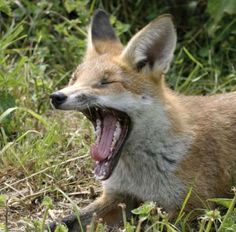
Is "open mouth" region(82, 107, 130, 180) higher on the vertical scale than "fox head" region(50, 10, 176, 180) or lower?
lower

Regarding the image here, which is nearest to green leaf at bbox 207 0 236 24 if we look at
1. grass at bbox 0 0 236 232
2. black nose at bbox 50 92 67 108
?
grass at bbox 0 0 236 232

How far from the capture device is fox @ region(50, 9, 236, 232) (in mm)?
4969

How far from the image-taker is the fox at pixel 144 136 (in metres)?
4.97

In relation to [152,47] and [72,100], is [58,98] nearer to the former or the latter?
[72,100]

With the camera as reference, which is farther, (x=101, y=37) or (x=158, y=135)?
(x=101, y=37)

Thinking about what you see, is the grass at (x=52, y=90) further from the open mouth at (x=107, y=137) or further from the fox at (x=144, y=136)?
the open mouth at (x=107, y=137)

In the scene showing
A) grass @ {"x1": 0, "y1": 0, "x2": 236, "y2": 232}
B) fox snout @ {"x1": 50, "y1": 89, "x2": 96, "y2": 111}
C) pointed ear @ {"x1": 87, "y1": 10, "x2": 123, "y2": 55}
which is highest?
pointed ear @ {"x1": 87, "y1": 10, "x2": 123, "y2": 55}

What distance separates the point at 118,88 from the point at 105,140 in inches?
13.5

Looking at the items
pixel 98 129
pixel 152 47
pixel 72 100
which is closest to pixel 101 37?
pixel 152 47

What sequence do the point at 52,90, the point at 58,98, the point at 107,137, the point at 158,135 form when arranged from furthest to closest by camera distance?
the point at 52,90, the point at 158,135, the point at 107,137, the point at 58,98

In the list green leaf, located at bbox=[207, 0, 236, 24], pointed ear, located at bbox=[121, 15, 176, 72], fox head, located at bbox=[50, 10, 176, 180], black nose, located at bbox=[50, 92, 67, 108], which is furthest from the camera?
green leaf, located at bbox=[207, 0, 236, 24]

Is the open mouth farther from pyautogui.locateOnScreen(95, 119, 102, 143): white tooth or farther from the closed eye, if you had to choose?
the closed eye

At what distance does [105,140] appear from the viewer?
4984 mm

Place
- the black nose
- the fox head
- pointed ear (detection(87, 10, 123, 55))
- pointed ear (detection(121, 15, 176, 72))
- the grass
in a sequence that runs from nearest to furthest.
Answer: the black nose
the fox head
pointed ear (detection(121, 15, 176, 72))
the grass
pointed ear (detection(87, 10, 123, 55))
